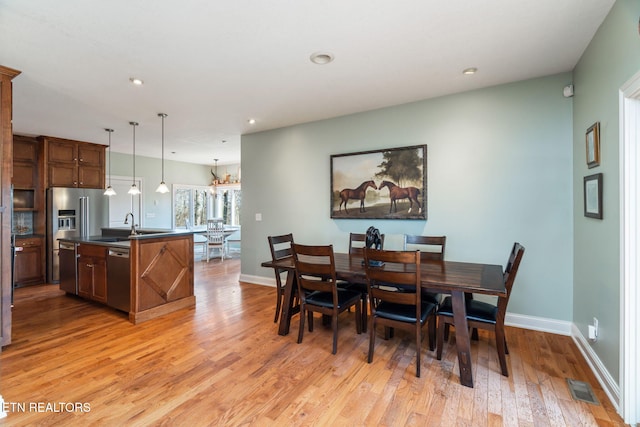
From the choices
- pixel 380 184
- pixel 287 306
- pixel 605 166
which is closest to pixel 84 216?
pixel 287 306

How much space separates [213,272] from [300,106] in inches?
154

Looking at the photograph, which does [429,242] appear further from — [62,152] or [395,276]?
[62,152]

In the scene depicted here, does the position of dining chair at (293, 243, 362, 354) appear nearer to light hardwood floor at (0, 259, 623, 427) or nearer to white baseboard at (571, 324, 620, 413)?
light hardwood floor at (0, 259, 623, 427)

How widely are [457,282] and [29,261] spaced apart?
6596 millimetres

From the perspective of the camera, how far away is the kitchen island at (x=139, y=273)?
342 centimetres

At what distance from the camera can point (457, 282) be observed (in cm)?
222

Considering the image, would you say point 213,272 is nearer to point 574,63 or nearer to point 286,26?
point 286,26

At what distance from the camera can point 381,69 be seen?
2875 millimetres

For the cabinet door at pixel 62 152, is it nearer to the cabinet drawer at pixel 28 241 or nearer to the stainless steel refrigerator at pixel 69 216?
the stainless steel refrigerator at pixel 69 216

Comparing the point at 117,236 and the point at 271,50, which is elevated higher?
the point at 271,50

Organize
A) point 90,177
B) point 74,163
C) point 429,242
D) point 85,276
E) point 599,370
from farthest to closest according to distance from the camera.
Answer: point 90,177
point 74,163
point 85,276
point 429,242
point 599,370

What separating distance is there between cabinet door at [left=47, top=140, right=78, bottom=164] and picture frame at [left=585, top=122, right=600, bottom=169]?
7536 millimetres

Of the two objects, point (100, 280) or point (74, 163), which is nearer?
point (100, 280)

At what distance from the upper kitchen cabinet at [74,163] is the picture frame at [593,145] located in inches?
294
